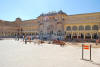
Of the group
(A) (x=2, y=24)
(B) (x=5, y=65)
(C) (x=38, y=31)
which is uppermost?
(A) (x=2, y=24)

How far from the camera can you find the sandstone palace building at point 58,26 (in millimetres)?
30652

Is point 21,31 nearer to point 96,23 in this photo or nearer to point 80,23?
point 80,23

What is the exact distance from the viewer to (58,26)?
38375mm

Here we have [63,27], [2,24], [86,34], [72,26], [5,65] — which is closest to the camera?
[5,65]

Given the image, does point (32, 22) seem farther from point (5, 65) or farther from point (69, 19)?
point (5, 65)

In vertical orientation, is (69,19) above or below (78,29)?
above

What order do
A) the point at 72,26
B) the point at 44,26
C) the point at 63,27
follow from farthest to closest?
1. the point at 44,26
2. the point at 63,27
3. the point at 72,26

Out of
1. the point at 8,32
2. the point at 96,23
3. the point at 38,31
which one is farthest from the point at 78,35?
the point at 8,32

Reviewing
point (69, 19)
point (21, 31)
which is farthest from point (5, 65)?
point (21, 31)

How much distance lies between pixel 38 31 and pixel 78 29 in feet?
69.3

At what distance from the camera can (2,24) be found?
49.4 m

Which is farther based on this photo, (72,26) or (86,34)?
(72,26)

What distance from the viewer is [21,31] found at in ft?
176

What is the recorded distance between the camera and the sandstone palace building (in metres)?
30.7
